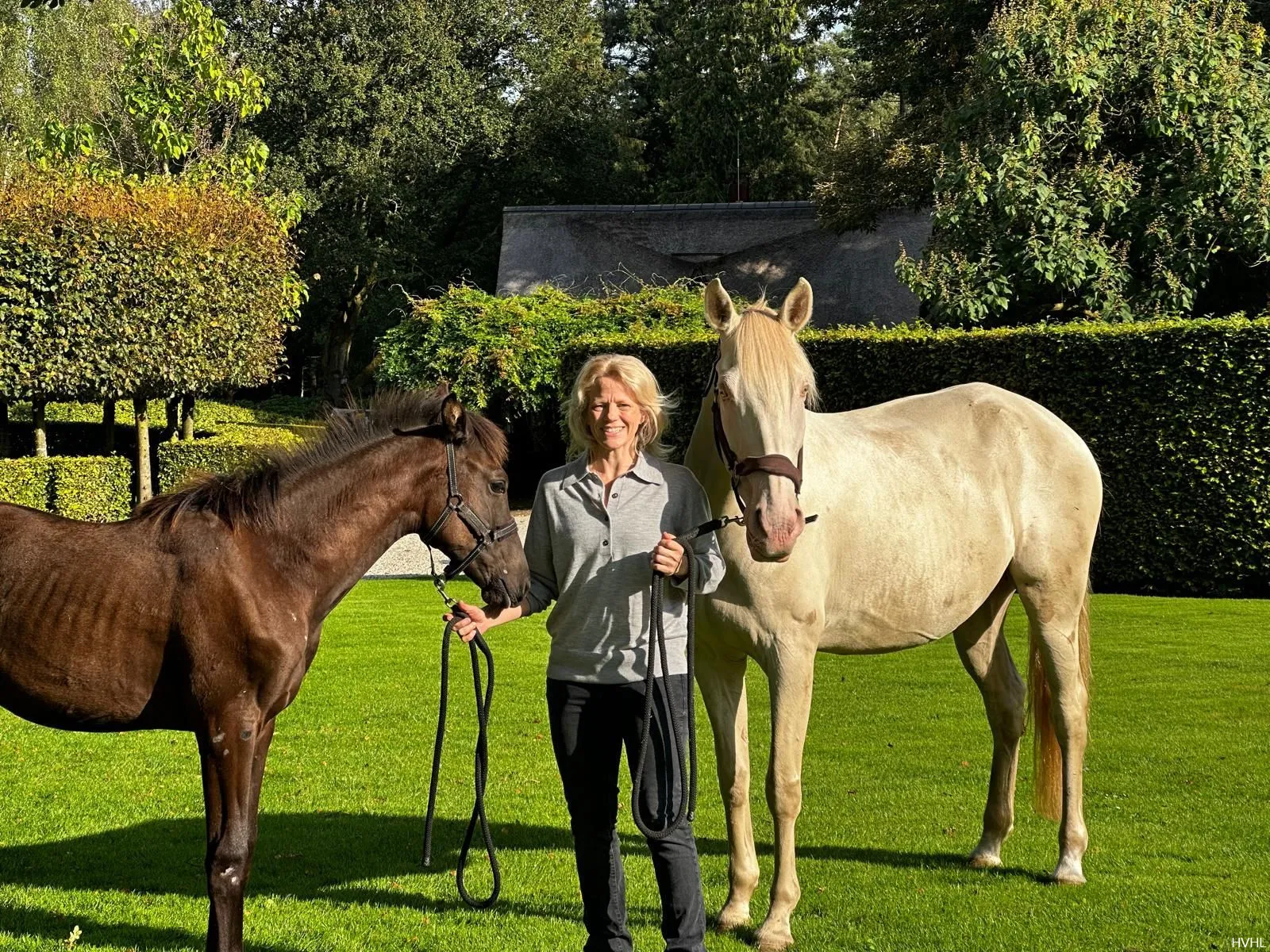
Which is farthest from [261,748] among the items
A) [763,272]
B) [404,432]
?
[763,272]

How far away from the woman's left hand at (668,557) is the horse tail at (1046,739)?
2575 millimetres

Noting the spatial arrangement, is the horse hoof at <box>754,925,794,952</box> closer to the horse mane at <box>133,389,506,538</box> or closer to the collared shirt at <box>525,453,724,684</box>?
the collared shirt at <box>525,453,724,684</box>

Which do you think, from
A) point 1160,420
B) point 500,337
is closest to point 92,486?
point 500,337

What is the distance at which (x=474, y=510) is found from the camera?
4.10 m

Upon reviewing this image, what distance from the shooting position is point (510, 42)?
3547cm

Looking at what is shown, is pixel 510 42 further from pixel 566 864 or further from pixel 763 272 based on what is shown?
pixel 566 864

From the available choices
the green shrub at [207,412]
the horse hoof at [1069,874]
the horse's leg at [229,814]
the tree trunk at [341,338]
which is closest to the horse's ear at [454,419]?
the horse's leg at [229,814]

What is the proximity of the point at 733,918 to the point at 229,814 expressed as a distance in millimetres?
1872

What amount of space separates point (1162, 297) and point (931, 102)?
6635mm

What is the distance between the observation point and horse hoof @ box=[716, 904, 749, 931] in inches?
179

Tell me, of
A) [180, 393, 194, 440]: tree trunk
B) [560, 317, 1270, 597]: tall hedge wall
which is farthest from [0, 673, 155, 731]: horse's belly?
[180, 393, 194, 440]: tree trunk

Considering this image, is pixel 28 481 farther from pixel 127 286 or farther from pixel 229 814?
pixel 229 814

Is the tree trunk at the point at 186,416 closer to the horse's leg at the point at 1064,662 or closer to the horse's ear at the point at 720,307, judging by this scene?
the horse's leg at the point at 1064,662

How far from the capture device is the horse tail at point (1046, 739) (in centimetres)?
556
